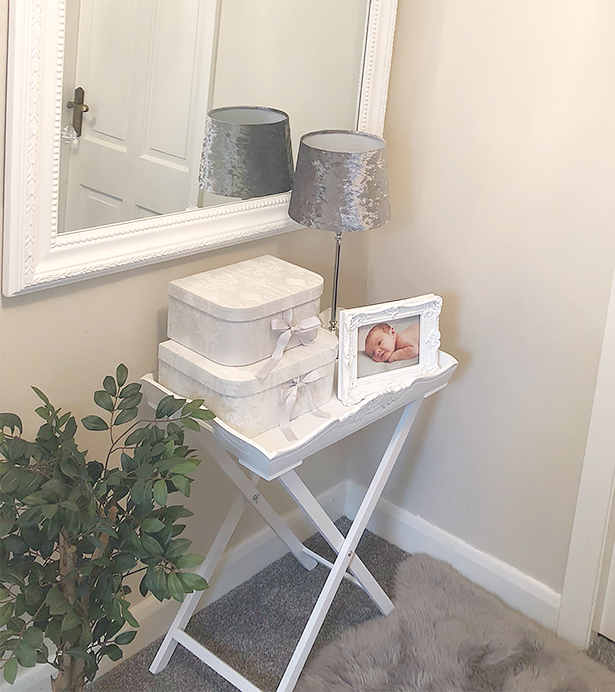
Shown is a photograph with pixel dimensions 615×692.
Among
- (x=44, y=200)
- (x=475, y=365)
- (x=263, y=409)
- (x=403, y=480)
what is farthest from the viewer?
(x=403, y=480)

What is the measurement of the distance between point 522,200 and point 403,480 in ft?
2.67

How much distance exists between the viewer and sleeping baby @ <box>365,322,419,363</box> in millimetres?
1532

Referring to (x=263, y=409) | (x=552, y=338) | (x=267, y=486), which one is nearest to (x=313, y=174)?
(x=263, y=409)

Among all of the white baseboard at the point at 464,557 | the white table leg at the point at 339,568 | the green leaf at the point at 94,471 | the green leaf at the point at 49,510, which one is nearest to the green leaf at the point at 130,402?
the green leaf at the point at 94,471

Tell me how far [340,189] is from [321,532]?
0.68 m

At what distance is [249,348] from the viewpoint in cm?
140

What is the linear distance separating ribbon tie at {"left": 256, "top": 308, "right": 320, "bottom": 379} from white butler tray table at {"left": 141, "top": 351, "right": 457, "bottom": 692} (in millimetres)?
120

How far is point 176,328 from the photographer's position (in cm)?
147

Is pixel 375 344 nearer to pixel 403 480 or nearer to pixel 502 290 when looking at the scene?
pixel 502 290

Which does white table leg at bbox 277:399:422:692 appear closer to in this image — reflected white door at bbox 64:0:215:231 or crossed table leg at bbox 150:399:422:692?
crossed table leg at bbox 150:399:422:692

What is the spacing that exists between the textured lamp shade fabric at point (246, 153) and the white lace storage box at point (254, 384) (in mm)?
336

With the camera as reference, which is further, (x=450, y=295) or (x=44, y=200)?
(x=450, y=295)

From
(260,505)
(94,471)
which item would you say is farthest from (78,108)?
(260,505)

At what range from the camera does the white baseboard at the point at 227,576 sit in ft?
5.11
